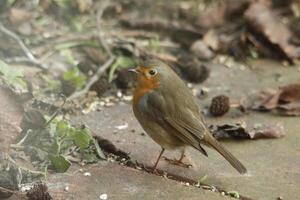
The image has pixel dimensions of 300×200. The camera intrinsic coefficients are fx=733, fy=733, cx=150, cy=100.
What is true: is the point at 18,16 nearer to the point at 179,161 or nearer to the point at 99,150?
the point at 99,150

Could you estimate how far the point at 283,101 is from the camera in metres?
4.91

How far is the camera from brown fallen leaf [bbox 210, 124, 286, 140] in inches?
172

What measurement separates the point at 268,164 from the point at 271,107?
0.88 m

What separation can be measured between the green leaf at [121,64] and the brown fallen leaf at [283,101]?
1.00 metres

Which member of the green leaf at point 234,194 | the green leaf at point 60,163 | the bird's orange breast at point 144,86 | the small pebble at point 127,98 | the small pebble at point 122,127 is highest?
the small pebble at point 127,98

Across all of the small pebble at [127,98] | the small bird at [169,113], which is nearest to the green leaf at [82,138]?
the small bird at [169,113]

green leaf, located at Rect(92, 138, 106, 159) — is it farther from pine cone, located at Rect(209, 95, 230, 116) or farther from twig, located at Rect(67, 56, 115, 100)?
pine cone, located at Rect(209, 95, 230, 116)

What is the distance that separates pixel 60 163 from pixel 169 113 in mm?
691

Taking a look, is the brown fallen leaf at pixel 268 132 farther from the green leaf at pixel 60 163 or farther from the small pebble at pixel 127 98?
the green leaf at pixel 60 163

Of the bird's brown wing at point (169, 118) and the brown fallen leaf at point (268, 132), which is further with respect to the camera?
the brown fallen leaf at point (268, 132)

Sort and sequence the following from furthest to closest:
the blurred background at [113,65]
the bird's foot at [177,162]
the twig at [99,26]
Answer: the twig at [99,26]
the bird's foot at [177,162]
the blurred background at [113,65]

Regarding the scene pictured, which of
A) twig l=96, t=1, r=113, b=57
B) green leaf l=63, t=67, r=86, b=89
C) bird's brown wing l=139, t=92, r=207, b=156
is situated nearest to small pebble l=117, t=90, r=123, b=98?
green leaf l=63, t=67, r=86, b=89

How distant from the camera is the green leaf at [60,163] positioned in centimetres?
Answer: 369

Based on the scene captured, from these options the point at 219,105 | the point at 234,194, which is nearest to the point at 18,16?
the point at 219,105
